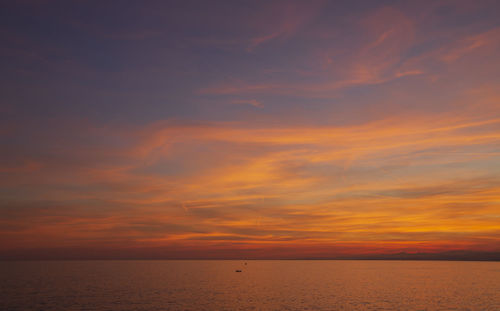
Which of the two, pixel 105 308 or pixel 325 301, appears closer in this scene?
pixel 105 308

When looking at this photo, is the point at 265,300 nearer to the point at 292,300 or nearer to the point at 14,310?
the point at 292,300

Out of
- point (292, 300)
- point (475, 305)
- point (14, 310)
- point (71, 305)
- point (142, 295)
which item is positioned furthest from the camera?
point (142, 295)

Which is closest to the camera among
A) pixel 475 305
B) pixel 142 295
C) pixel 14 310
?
pixel 14 310

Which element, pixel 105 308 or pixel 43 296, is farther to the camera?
pixel 43 296

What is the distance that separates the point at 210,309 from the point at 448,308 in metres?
52.3

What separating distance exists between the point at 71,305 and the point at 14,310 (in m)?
10.8

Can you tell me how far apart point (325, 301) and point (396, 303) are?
16.6 m

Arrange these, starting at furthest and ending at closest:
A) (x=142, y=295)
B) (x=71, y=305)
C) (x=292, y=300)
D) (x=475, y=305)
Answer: (x=142, y=295) < (x=292, y=300) < (x=475, y=305) < (x=71, y=305)

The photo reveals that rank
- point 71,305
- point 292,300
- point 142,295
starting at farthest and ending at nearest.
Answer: point 142,295, point 292,300, point 71,305

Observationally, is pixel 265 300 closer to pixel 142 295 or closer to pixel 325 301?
pixel 325 301

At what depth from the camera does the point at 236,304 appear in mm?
87000

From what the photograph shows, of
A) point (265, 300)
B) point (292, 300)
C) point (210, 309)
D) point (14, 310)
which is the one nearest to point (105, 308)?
point (14, 310)

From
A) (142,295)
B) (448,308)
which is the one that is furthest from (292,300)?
(142,295)

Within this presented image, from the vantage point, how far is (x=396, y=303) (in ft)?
295
